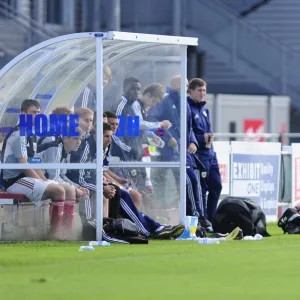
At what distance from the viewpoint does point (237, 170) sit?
2122 centimetres

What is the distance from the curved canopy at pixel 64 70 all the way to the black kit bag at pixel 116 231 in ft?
4.87

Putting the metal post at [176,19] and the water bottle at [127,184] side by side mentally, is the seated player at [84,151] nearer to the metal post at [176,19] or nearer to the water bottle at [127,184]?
the water bottle at [127,184]

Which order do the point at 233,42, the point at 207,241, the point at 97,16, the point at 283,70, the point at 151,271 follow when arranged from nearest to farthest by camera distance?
1. the point at 151,271
2. the point at 207,241
3. the point at 97,16
4. the point at 233,42
5. the point at 283,70

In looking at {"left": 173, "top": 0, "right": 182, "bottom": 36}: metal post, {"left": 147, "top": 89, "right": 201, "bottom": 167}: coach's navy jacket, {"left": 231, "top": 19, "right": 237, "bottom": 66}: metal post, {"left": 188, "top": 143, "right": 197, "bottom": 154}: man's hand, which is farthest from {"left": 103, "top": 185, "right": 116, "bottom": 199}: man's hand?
{"left": 231, "top": 19, "right": 237, "bottom": 66}: metal post

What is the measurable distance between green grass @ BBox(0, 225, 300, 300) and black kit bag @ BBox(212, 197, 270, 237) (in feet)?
5.26

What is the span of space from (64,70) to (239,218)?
2.90 meters

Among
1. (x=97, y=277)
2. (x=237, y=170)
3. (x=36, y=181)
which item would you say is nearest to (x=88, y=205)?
(x=36, y=181)

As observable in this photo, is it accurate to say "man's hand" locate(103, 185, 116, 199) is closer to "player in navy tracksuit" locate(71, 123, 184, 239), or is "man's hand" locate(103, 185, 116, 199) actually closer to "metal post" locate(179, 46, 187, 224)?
"player in navy tracksuit" locate(71, 123, 184, 239)

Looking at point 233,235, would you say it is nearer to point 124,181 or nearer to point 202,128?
point 124,181

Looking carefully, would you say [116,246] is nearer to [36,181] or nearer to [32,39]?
[36,181]

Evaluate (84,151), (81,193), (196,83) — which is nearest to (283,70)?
(196,83)

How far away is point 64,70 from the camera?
16.2 m

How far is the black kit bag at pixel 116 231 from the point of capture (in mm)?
15234

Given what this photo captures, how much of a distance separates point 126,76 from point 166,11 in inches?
694
